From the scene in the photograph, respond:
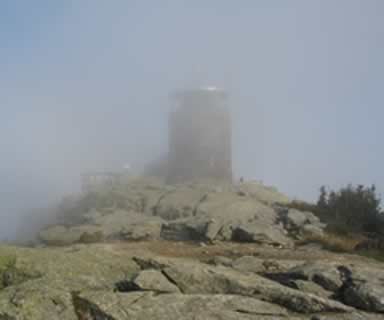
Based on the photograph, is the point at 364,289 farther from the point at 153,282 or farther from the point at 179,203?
the point at 179,203

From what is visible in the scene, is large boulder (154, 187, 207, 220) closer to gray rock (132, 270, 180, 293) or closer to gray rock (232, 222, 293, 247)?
gray rock (232, 222, 293, 247)

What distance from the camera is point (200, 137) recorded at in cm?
4541

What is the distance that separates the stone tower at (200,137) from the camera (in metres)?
44.9

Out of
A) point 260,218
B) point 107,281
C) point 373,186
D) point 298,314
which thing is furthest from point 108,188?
point 298,314

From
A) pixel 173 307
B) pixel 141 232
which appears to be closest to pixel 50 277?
pixel 173 307

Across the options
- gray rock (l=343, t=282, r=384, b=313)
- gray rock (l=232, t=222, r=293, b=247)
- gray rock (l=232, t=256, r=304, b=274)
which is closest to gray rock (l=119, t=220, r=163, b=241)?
gray rock (l=232, t=222, r=293, b=247)

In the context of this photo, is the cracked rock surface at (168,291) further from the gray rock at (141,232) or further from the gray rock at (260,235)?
the gray rock at (141,232)

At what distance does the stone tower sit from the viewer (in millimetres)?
44938

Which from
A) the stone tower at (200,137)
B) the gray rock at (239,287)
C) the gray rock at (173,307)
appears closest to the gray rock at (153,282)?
the gray rock at (239,287)

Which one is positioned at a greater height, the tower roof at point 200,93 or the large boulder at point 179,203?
the tower roof at point 200,93

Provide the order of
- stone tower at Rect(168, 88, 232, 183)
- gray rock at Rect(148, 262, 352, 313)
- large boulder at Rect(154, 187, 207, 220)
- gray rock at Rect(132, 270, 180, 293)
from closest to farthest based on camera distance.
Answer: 1. gray rock at Rect(148, 262, 352, 313)
2. gray rock at Rect(132, 270, 180, 293)
3. large boulder at Rect(154, 187, 207, 220)
4. stone tower at Rect(168, 88, 232, 183)

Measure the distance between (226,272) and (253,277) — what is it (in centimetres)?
52

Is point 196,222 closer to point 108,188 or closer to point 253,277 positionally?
point 253,277

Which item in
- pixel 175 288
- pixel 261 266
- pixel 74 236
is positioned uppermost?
pixel 175 288
